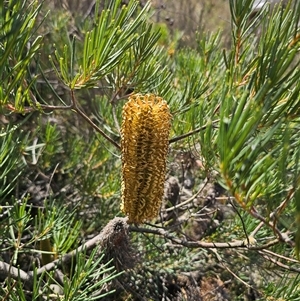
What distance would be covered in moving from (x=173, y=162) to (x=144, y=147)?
582 mm

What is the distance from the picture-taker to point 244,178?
16.5 inches

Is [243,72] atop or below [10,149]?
atop

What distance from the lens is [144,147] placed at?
0.64m

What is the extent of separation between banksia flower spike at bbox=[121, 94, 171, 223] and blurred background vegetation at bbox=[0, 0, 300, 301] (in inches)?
2.7

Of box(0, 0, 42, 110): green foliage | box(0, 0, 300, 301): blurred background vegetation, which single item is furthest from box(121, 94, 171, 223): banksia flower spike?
box(0, 0, 42, 110): green foliage

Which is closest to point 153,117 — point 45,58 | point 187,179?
point 187,179

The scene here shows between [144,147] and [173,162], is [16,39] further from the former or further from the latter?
[173,162]

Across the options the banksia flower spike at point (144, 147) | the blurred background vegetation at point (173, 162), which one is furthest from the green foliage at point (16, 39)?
the banksia flower spike at point (144, 147)

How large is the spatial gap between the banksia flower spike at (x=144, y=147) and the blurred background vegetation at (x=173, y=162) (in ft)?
0.22

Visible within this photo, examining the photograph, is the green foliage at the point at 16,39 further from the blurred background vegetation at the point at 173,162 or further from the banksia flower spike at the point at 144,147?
the banksia flower spike at the point at 144,147

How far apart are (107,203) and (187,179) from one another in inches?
15.0

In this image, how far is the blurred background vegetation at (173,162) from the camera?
1.50 ft

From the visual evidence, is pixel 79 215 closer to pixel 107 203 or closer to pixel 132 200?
pixel 107 203

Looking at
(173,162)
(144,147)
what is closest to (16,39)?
(144,147)
